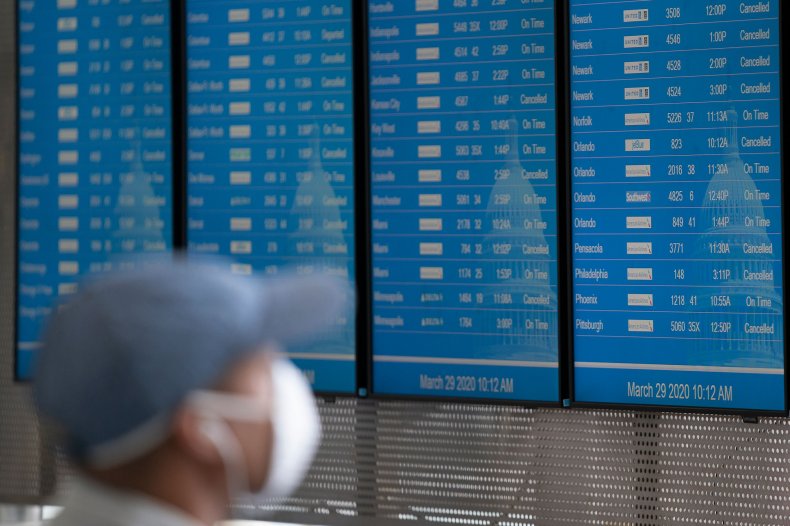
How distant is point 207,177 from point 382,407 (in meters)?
1.05

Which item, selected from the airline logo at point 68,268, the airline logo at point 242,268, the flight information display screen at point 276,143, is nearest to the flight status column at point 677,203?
the flight information display screen at point 276,143

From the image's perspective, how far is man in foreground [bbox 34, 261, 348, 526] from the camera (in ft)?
4.14

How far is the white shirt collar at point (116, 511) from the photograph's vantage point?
1.30m

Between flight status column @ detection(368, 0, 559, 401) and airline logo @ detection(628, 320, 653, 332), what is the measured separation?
25 cm

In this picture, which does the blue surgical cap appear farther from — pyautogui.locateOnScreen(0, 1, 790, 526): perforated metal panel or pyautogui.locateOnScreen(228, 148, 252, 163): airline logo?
pyautogui.locateOnScreen(228, 148, 252, 163): airline logo

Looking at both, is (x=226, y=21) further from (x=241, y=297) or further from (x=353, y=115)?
(x=241, y=297)

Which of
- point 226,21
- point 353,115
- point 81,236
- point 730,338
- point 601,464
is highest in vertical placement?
point 226,21

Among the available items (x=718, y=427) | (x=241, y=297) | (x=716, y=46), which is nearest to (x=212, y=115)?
(x=716, y=46)

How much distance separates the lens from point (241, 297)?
131cm

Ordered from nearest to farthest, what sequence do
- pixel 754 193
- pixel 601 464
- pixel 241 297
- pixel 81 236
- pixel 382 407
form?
pixel 241 297
pixel 754 193
pixel 601 464
pixel 382 407
pixel 81 236

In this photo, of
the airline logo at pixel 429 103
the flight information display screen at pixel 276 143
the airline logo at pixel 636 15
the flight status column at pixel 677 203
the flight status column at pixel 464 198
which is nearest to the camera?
the flight status column at pixel 677 203

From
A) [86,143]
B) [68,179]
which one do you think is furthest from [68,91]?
[68,179]

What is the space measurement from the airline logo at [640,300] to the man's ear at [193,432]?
2218mm

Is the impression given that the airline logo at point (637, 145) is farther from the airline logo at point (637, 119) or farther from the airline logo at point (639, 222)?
the airline logo at point (639, 222)
